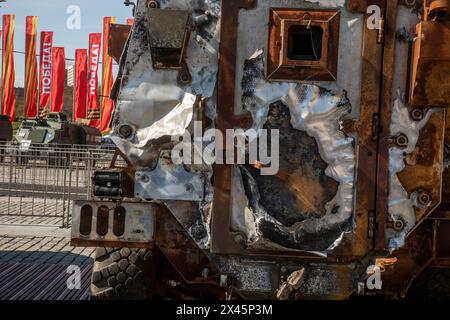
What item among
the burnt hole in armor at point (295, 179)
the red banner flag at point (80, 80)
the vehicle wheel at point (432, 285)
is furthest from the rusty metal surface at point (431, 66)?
the red banner flag at point (80, 80)

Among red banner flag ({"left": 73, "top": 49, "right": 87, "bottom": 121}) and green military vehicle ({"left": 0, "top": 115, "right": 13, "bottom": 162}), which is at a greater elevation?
red banner flag ({"left": 73, "top": 49, "right": 87, "bottom": 121})

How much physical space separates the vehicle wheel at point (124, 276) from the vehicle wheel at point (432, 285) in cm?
217

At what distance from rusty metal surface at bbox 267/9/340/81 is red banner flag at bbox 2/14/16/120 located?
26232 mm

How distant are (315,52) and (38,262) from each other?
5350mm

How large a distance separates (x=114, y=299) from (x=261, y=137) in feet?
5.69

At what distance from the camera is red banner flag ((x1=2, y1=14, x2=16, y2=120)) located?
1097 inches

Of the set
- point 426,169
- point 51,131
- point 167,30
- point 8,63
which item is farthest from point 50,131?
point 426,169

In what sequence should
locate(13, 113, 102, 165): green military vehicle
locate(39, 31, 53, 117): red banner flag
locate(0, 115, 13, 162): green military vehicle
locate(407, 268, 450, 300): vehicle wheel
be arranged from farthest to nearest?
1. locate(39, 31, 53, 117): red banner flag
2. locate(13, 113, 102, 165): green military vehicle
3. locate(0, 115, 13, 162): green military vehicle
4. locate(407, 268, 450, 300): vehicle wheel

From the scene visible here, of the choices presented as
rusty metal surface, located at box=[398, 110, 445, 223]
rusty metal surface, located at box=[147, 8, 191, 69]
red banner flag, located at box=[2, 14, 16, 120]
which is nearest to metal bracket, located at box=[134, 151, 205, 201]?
rusty metal surface, located at box=[147, 8, 191, 69]

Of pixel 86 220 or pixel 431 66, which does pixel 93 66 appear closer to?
pixel 86 220

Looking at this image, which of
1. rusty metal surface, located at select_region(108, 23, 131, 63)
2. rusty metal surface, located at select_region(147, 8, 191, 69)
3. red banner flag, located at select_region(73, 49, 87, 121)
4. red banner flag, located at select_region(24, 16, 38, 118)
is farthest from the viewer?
red banner flag, located at select_region(73, 49, 87, 121)

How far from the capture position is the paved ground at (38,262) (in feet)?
20.2

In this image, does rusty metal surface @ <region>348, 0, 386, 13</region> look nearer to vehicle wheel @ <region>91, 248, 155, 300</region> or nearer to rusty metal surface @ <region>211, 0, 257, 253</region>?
rusty metal surface @ <region>211, 0, 257, 253</region>

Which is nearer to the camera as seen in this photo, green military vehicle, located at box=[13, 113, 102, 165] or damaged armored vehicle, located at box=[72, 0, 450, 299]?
damaged armored vehicle, located at box=[72, 0, 450, 299]
